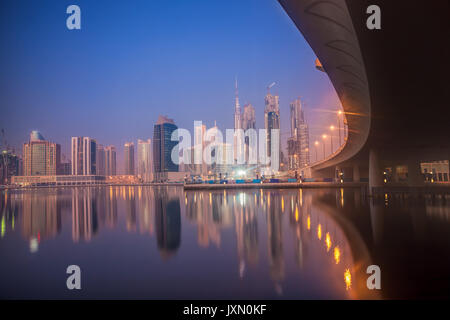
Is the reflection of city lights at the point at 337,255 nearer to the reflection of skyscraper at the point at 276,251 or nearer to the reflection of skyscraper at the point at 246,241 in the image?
the reflection of skyscraper at the point at 276,251

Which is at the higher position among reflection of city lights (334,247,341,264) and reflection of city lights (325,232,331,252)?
reflection of city lights (334,247,341,264)

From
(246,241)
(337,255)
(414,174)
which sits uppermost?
(414,174)

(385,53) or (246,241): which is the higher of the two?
(385,53)

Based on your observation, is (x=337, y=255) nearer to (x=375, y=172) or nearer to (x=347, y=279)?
(x=347, y=279)

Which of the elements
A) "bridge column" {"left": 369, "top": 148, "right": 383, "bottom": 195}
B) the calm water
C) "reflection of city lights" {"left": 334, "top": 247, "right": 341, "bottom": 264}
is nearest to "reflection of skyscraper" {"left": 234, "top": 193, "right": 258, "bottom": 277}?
the calm water

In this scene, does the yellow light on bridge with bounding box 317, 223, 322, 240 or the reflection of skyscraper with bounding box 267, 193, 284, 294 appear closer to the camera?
the reflection of skyscraper with bounding box 267, 193, 284, 294

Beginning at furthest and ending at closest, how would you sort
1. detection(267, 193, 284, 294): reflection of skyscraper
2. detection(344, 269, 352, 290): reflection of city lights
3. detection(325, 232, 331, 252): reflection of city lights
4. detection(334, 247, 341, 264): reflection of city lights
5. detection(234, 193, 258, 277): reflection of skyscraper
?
detection(325, 232, 331, 252): reflection of city lights < detection(234, 193, 258, 277): reflection of skyscraper < detection(334, 247, 341, 264): reflection of city lights < detection(267, 193, 284, 294): reflection of skyscraper < detection(344, 269, 352, 290): reflection of city lights

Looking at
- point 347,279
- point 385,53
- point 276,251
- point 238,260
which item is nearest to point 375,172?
point 385,53

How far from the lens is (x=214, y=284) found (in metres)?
8.38

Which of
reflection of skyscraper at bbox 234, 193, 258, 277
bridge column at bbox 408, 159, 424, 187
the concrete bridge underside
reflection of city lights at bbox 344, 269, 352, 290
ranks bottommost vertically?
reflection of skyscraper at bbox 234, 193, 258, 277

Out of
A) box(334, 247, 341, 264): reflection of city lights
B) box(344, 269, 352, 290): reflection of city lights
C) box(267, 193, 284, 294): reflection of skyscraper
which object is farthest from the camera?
box(334, 247, 341, 264): reflection of city lights

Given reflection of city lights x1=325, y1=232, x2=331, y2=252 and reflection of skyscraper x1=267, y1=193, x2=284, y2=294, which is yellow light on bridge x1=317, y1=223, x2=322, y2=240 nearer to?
reflection of city lights x1=325, y1=232, x2=331, y2=252
